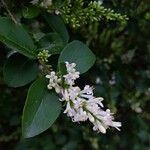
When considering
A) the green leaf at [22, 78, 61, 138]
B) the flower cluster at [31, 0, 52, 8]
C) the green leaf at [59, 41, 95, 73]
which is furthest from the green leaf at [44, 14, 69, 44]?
the green leaf at [22, 78, 61, 138]

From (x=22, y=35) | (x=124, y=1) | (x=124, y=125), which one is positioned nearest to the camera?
(x=22, y=35)

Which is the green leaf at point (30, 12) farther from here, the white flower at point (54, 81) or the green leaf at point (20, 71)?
the white flower at point (54, 81)

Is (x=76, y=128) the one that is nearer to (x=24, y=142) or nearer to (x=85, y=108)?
(x=24, y=142)

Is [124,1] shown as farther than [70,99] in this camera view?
Yes

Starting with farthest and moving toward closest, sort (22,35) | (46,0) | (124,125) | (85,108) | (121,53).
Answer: (124,125)
(121,53)
(46,0)
(22,35)
(85,108)

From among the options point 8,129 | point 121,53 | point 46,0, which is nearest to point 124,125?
point 121,53

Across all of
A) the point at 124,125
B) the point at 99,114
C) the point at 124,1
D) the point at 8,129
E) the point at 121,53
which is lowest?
the point at 124,125

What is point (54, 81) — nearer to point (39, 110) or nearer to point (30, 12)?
point (39, 110)
